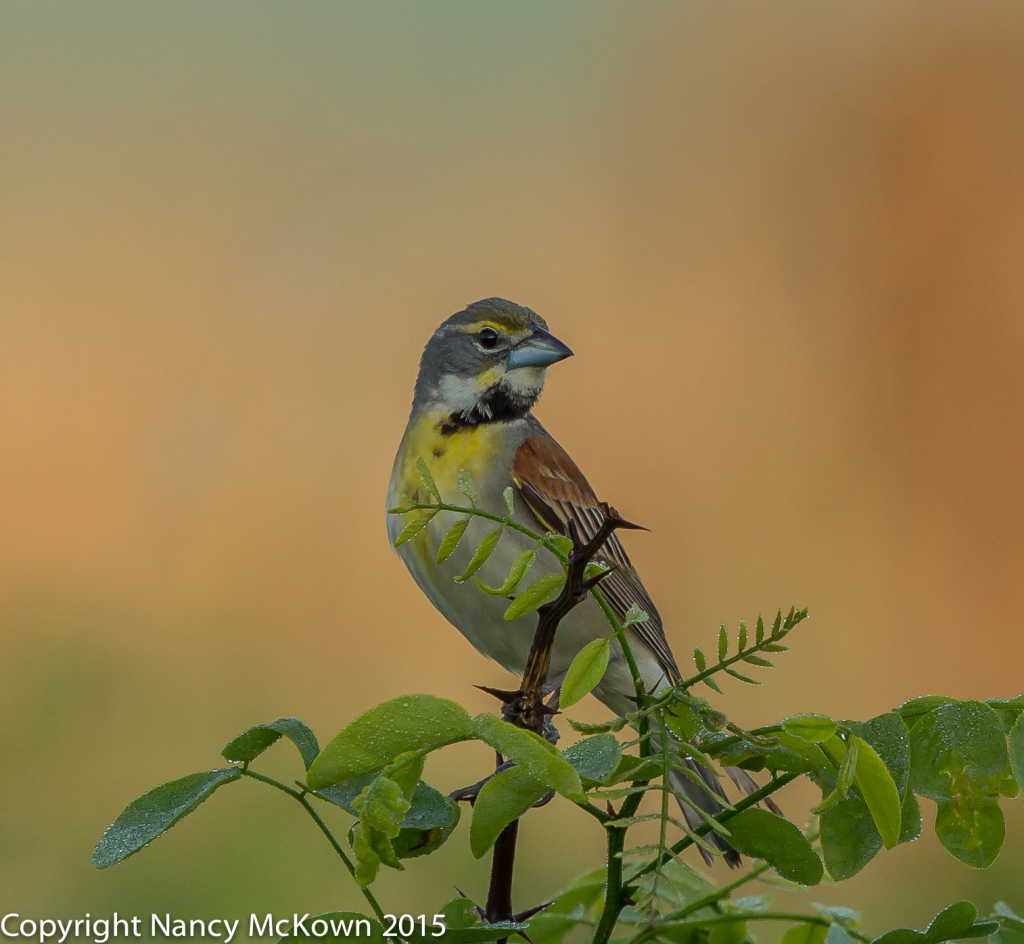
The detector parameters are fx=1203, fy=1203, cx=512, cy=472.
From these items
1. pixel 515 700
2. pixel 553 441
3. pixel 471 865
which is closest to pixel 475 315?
pixel 553 441

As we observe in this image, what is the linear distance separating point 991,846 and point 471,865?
307cm

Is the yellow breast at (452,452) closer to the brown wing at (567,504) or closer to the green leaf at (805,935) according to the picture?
the brown wing at (567,504)

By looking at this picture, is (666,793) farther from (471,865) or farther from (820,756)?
(471,865)

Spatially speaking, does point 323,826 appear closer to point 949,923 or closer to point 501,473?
point 949,923

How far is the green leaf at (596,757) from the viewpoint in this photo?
826 millimetres

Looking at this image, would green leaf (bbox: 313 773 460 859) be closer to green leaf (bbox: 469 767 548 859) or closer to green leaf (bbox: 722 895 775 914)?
green leaf (bbox: 469 767 548 859)

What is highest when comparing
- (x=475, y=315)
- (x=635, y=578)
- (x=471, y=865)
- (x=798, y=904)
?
(x=475, y=315)

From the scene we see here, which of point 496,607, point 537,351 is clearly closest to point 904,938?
point 496,607

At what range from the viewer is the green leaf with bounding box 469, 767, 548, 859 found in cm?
85

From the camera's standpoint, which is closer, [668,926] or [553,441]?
[668,926]

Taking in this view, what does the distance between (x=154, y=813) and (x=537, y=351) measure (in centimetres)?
199

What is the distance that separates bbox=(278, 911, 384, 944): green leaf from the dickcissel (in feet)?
5.52

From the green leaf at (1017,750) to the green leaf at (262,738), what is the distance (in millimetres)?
542

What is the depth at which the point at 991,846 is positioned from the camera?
0.93m
